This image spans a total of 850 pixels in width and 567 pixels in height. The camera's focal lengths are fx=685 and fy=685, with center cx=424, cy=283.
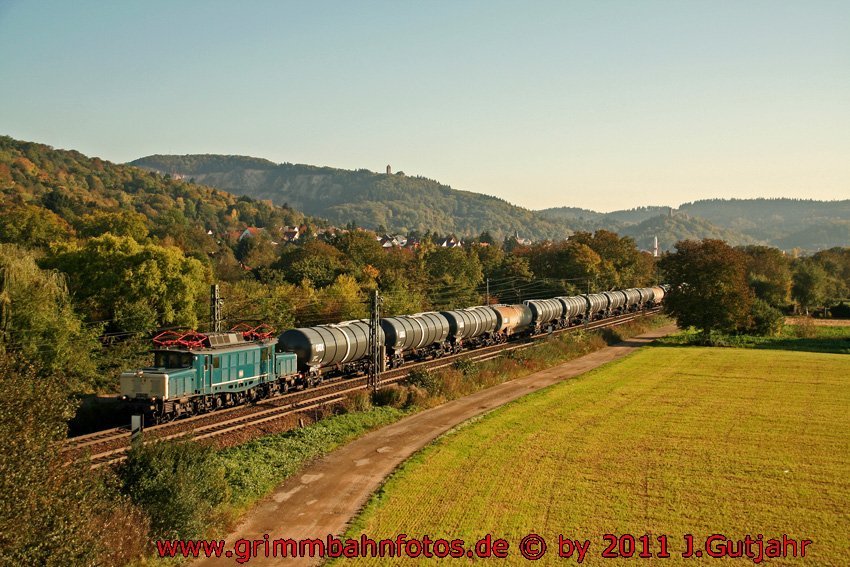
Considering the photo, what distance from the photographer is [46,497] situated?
13.9m

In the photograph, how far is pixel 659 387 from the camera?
156ft

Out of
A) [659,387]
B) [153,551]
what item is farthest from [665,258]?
[153,551]

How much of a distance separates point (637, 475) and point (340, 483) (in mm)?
11069

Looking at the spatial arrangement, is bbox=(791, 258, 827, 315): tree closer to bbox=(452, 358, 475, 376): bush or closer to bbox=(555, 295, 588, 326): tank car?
bbox=(555, 295, 588, 326): tank car

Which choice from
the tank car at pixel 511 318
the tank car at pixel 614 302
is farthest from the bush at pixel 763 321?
the tank car at pixel 511 318

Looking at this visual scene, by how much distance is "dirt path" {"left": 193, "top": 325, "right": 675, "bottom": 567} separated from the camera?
20.0 m

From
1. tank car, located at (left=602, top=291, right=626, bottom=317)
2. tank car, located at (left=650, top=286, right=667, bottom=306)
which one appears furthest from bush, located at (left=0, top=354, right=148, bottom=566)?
tank car, located at (left=650, top=286, right=667, bottom=306)

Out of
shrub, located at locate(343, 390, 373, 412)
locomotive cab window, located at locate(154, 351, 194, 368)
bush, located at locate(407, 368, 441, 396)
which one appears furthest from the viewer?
bush, located at locate(407, 368, 441, 396)

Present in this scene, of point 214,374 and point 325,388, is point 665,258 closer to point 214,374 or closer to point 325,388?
point 325,388

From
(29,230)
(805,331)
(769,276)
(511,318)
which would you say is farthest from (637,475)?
(769,276)

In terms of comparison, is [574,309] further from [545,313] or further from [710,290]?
[710,290]

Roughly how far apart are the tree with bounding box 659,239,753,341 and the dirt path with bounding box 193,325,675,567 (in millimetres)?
42668

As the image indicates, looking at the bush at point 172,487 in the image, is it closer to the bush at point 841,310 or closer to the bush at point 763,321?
the bush at point 763,321

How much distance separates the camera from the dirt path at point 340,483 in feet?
65.7
